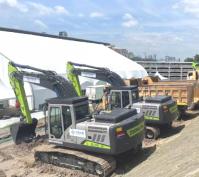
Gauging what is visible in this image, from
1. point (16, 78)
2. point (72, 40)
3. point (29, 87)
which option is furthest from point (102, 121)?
point (72, 40)

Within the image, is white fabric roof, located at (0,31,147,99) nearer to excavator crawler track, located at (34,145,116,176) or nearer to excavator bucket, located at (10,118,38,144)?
excavator bucket, located at (10,118,38,144)

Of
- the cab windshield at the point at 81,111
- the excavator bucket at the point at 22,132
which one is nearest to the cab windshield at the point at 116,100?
the excavator bucket at the point at 22,132

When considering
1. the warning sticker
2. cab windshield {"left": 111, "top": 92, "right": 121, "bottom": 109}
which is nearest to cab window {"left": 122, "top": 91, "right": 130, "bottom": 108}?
cab windshield {"left": 111, "top": 92, "right": 121, "bottom": 109}

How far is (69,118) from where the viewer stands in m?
12.8

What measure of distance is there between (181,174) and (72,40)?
140 feet

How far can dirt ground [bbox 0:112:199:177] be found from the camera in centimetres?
1040

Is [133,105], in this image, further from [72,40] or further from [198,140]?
[72,40]

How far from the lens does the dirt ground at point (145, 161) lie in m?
10.4

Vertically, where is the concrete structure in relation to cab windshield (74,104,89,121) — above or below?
above

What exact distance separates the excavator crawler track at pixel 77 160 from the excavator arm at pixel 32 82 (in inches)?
138

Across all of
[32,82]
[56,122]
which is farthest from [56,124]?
[32,82]

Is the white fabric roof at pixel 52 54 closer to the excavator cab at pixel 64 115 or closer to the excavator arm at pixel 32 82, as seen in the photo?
the excavator arm at pixel 32 82

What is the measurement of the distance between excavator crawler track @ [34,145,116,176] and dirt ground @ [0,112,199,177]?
0.66ft

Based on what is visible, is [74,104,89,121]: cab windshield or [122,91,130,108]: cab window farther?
[122,91,130,108]: cab window
